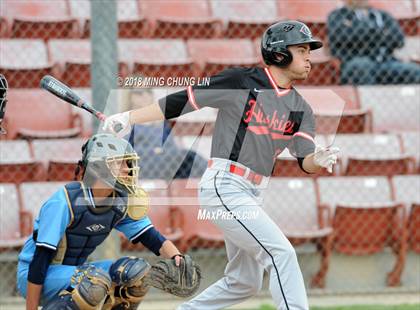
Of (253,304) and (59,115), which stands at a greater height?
(59,115)

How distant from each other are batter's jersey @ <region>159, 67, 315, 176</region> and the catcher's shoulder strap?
1.37ft

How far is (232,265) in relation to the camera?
4957mm

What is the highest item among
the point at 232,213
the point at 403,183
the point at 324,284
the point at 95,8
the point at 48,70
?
the point at 95,8

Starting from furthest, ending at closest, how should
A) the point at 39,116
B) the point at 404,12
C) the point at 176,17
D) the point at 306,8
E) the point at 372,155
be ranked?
1. the point at 404,12
2. the point at 306,8
3. the point at 176,17
4. the point at 372,155
5. the point at 39,116

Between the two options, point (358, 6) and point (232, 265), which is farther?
point (358, 6)

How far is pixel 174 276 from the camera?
4730 millimetres

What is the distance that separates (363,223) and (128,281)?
2.68m

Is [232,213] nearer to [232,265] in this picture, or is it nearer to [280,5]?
[232,265]

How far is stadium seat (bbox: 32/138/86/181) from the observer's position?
6.51 meters

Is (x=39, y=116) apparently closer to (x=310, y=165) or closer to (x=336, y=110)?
(x=336, y=110)

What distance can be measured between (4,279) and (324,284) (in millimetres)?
2169

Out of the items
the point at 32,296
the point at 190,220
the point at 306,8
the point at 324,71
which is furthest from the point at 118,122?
the point at 306,8

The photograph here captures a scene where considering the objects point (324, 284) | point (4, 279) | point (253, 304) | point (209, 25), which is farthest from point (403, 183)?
point (4, 279)

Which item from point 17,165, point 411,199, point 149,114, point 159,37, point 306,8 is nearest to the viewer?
point 149,114
